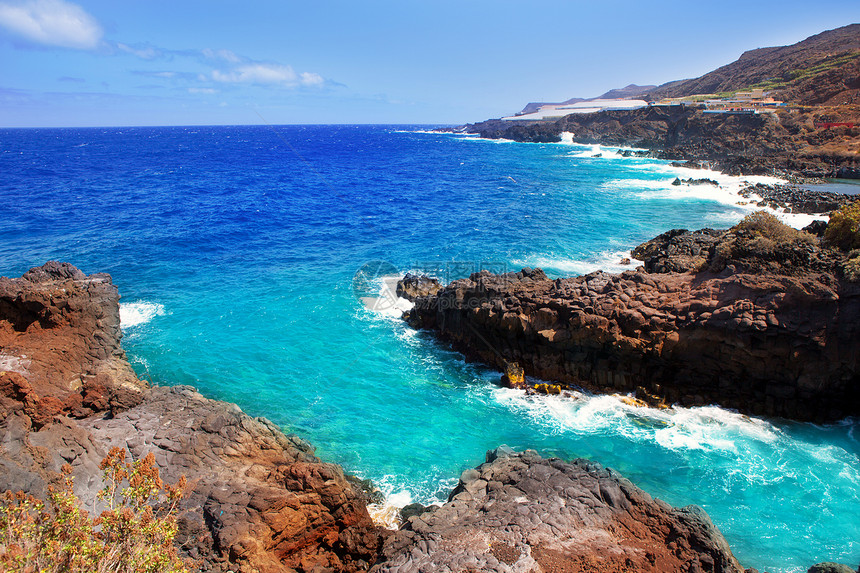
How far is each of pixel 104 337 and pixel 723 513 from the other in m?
23.7

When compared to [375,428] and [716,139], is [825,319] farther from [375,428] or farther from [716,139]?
[716,139]

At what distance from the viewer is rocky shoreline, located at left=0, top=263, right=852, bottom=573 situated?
1043 cm

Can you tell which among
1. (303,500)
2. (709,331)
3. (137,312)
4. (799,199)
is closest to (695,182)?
A: (799,199)

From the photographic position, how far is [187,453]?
13453 mm

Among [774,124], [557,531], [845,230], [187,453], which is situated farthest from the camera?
[774,124]

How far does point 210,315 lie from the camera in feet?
88.4

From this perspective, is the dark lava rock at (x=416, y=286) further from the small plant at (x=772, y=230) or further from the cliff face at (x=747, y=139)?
the cliff face at (x=747, y=139)

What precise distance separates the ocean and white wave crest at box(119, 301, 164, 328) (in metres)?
0.15

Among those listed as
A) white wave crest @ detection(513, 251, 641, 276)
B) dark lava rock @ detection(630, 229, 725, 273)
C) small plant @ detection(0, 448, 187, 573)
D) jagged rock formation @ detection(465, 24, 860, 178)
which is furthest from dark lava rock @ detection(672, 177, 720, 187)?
small plant @ detection(0, 448, 187, 573)

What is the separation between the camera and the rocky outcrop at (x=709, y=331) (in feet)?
55.8

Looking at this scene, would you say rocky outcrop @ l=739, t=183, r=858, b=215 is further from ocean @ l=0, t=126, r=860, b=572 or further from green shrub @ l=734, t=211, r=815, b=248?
green shrub @ l=734, t=211, r=815, b=248

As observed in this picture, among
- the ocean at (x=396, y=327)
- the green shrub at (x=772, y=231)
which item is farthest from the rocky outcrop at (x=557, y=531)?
the green shrub at (x=772, y=231)

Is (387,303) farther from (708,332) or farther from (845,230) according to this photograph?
(845,230)

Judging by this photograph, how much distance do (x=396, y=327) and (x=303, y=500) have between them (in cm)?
1463
